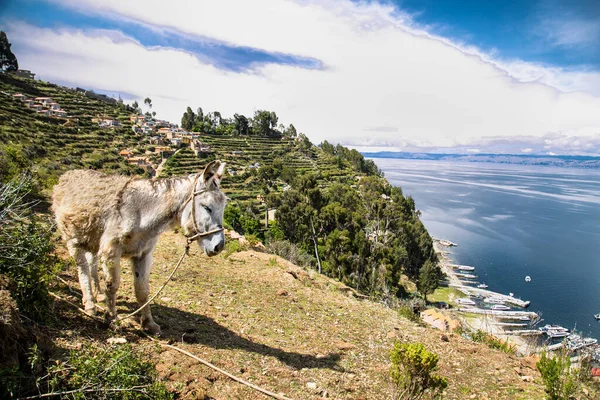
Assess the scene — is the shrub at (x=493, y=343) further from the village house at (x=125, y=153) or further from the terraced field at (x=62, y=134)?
the village house at (x=125, y=153)

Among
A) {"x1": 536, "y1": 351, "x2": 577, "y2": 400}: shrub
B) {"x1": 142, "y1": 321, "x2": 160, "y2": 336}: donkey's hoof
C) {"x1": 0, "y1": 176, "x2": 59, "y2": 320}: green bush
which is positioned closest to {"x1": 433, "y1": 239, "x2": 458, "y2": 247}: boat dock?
{"x1": 536, "y1": 351, "x2": 577, "y2": 400}: shrub

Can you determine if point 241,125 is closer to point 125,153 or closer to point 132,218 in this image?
point 125,153

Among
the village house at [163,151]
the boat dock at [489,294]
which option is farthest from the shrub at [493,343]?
the village house at [163,151]

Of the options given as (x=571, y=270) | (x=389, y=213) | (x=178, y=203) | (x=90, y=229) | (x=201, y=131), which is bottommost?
(x=571, y=270)

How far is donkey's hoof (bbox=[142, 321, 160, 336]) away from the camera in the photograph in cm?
412

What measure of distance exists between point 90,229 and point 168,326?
5.56ft

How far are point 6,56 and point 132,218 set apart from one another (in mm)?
102702

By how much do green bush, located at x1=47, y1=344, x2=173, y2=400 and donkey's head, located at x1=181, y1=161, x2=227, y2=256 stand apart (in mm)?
1280

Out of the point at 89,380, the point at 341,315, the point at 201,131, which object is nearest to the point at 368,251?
the point at 341,315

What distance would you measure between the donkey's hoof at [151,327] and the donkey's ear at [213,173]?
1.97m

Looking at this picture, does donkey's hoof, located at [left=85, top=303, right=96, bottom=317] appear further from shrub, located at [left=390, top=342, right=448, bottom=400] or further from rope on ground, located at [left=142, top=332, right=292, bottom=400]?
shrub, located at [left=390, top=342, right=448, bottom=400]

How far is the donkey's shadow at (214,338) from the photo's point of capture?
14.3 feet

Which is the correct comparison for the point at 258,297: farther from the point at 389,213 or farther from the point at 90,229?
Result: the point at 389,213

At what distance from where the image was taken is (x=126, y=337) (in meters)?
3.83
